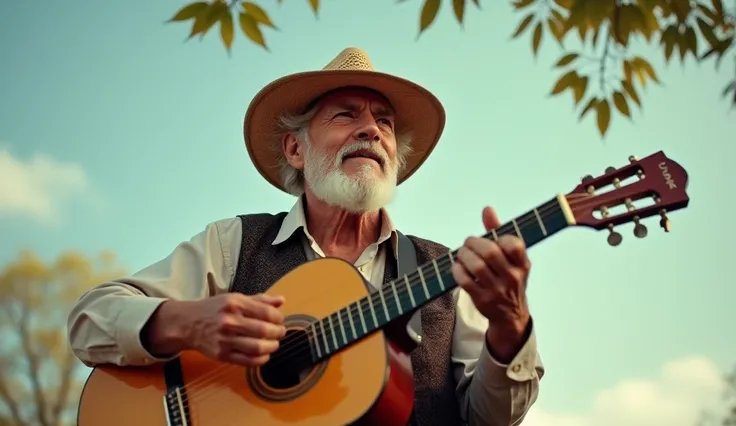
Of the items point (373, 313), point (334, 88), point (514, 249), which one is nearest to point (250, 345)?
point (373, 313)

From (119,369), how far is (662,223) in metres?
1.94

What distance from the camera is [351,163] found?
3.51 m

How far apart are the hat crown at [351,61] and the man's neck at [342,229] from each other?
2.20 feet

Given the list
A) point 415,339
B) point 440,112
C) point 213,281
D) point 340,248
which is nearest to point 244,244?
point 213,281

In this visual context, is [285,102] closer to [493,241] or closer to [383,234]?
[383,234]

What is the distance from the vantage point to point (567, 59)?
2.24 m

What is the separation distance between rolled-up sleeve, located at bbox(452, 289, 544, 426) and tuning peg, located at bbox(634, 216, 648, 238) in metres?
0.47

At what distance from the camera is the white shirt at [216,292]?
2684 millimetres

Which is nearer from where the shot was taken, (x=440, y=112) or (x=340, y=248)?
(x=340, y=248)

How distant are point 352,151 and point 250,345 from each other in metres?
1.31

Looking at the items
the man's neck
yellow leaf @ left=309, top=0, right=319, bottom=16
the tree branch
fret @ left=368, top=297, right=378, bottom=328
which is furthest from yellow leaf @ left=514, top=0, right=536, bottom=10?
the tree branch

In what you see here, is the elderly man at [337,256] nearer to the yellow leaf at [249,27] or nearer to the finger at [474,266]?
the finger at [474,266]

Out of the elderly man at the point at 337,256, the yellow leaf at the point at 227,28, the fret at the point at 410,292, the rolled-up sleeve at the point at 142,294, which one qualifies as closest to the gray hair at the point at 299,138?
the elderly man at the point at 337,256

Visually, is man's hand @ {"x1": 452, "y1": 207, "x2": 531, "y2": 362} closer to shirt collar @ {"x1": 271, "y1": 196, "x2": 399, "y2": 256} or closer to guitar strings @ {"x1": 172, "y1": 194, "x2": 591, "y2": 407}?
guitar strings @ {"x1": 172, "y1": 194, "x2": 591, "y2": 407}
